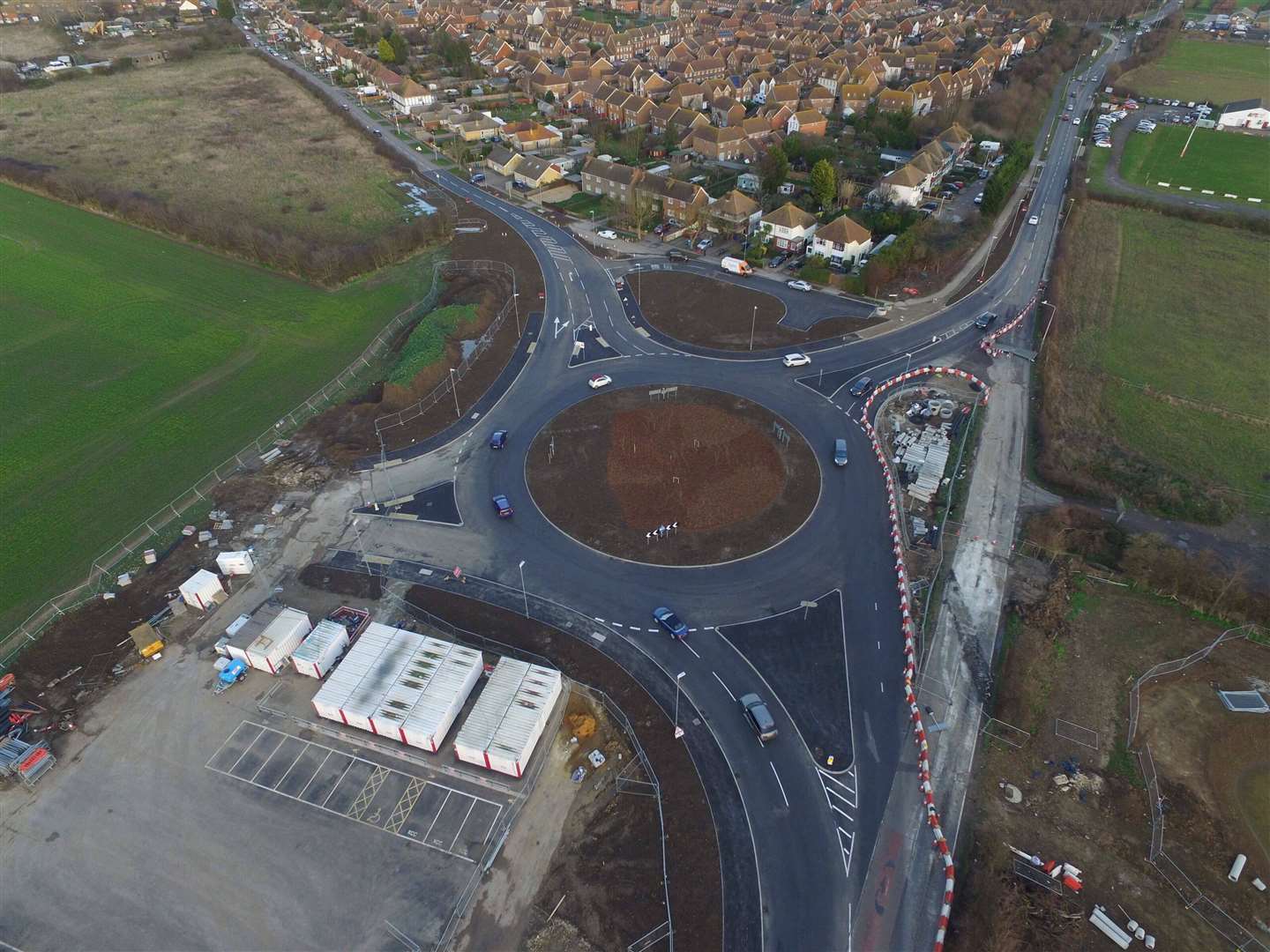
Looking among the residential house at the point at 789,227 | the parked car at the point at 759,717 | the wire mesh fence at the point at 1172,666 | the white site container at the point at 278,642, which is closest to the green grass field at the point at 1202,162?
the residential house at the point at 789,227

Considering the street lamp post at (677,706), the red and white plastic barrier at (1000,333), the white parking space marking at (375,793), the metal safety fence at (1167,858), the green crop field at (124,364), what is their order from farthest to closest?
the red and white plastic barrier at (1000,333) < the green crop field at (124,364) < the street lamp post at (677,706) < the white parking space marking at (375,793) < the metal safety fence at (1167,858)

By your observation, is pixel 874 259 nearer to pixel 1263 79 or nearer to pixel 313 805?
pixel 313 805

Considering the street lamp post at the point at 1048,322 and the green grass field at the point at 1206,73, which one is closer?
the street lamp post at the point at 1048,322

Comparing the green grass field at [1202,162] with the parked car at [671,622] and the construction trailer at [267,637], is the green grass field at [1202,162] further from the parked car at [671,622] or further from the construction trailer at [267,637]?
the construction trailer at [267,637]

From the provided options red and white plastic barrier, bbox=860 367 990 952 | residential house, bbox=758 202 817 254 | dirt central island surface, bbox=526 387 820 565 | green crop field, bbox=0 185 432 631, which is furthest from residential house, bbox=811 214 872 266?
green crop field, bbox=0 185 432 631

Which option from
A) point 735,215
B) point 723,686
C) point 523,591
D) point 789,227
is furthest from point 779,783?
point 735,215

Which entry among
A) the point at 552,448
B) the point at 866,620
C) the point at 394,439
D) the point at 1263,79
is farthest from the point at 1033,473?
the point at 1263,79

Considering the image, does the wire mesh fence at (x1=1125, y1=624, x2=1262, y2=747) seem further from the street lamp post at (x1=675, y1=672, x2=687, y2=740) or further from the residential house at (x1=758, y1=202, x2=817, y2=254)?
the residential house at (x1=758, y1=202, x2=817, y2=254)
